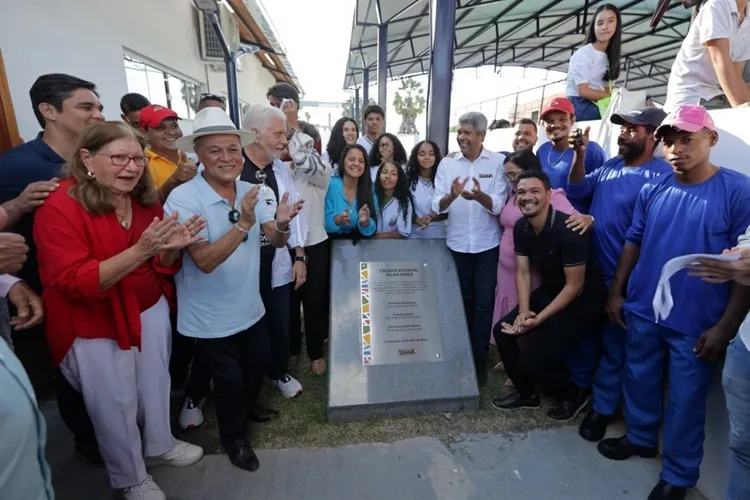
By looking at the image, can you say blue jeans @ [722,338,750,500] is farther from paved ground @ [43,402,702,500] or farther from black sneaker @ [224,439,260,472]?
black sneaker @ [224,439,260,472]

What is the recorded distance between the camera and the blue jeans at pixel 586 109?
366cm


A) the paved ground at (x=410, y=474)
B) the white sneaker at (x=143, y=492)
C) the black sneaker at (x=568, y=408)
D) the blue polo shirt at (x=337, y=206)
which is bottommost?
the paved ground at (x=410, y=474)

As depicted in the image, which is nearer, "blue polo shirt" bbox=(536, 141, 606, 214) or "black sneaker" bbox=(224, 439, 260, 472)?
"black sneaker" bbox=(224, 439, 260, 472)

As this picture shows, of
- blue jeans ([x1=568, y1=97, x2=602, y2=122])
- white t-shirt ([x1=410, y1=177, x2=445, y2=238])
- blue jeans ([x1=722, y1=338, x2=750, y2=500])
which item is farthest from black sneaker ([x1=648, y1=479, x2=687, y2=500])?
blue jeans ([x1=568, y1=97, x2=602, y2=122])

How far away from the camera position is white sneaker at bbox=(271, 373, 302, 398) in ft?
10.2

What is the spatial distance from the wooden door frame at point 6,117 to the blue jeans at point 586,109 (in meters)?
4.90

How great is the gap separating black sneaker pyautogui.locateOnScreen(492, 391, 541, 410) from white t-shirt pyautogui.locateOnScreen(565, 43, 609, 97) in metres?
2.85

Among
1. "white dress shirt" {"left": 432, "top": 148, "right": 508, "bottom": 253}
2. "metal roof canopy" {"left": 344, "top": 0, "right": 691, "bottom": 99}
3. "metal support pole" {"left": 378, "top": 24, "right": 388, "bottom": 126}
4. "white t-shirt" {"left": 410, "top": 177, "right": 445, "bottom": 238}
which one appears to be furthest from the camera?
"metal support pole" {"left": 378, "top": 24, "right": 388, "bottom": 126}

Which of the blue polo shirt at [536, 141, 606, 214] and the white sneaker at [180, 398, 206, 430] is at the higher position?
the blue polo shirt at [536, 141, 606, 214]

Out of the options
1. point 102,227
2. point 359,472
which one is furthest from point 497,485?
point 102,227

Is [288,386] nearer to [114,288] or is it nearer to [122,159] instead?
[114,288]

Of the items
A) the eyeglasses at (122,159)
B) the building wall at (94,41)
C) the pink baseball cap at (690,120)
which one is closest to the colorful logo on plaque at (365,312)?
the eyeglasses at (122,159)

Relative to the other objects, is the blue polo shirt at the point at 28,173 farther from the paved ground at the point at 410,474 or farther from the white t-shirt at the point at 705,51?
the white t-shirt at the point at 705,51

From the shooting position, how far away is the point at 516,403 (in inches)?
118
